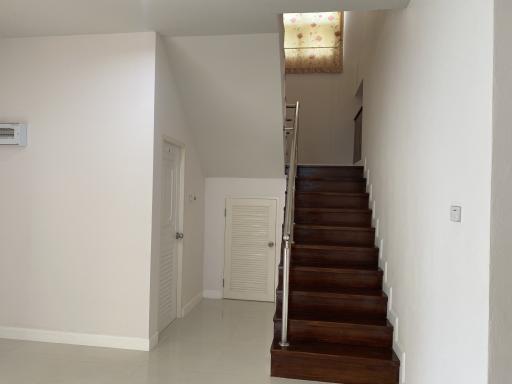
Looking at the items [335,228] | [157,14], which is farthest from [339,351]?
[157,14]

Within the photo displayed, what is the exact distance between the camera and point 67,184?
11.2 ft

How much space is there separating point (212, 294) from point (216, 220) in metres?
1.03

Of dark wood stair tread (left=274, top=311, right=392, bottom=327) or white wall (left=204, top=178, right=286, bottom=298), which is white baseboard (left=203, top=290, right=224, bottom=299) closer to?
white wall (left=204, top=178, right=286, bottom=298)

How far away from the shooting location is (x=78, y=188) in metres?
3.40

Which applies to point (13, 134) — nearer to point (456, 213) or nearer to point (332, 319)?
point (332, 319)

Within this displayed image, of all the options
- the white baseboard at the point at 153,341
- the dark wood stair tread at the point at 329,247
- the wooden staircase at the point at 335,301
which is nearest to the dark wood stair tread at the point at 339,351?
the wooden staircase at the point at 335,301

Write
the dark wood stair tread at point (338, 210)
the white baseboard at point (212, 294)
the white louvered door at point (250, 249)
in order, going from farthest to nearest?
the white baseboard at point (212, 294) < the white louvered door at point (250, 249) < the dark wood stair tread at point (338, 210)

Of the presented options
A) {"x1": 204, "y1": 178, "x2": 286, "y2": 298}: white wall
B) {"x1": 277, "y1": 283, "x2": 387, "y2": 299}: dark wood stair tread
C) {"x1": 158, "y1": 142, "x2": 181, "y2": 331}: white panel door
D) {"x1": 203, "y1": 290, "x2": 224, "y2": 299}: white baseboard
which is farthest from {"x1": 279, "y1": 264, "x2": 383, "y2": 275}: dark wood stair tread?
{"x1": 203, "y1": 290, "x2": 224, "y2": 299}: white baseboard

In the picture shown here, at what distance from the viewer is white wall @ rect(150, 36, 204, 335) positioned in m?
3.37

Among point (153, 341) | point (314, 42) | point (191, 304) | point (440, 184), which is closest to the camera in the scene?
point (440, 184)

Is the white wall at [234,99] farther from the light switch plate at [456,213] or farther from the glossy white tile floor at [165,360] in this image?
the light switch plate at [456,213]

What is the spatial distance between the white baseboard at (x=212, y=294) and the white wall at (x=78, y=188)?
1.79 m

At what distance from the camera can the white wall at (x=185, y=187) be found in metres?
3.37

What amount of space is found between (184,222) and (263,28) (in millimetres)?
2289
